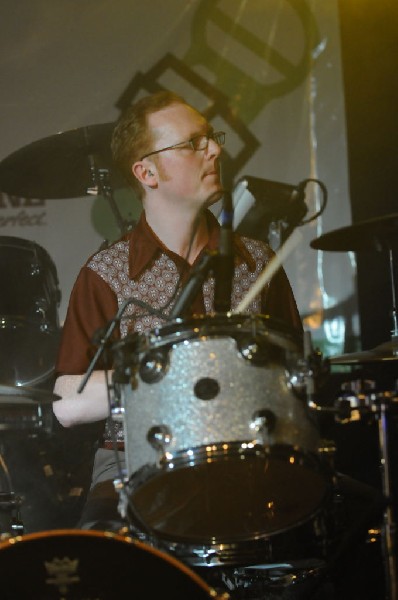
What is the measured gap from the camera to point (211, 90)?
316 centimetres

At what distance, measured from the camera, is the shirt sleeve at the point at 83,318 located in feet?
7.90

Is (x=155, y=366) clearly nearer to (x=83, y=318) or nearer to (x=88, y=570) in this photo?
(x=88, y=570)

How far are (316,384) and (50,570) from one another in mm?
691

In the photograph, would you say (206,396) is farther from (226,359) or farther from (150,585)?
(150,585)

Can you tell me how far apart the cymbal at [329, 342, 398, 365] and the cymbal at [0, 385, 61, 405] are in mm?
741

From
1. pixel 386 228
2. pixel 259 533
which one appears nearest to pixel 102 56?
pixel 386 228

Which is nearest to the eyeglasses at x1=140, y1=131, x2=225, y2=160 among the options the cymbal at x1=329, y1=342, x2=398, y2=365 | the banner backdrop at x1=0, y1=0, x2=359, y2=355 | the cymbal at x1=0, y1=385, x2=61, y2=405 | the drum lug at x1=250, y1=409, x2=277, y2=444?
the banner backdrop at x1=0, y1=0, x2=359, y2=355

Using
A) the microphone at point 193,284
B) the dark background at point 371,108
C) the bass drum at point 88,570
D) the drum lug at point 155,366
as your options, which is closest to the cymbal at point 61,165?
the dark background at point 371,108

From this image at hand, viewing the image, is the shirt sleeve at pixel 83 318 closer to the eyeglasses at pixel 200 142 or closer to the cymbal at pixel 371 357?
the eyeglasses at pixel 200 142

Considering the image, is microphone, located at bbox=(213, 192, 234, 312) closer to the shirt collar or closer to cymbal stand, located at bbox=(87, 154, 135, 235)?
the shirt collar

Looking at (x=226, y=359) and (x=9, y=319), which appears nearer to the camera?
(x=226, y=359)

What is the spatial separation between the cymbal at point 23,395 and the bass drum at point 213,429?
297mm

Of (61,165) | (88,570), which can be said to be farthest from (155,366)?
(61,165)

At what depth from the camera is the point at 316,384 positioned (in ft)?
6.22
